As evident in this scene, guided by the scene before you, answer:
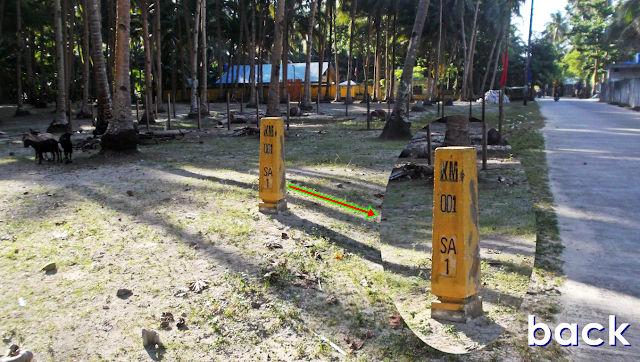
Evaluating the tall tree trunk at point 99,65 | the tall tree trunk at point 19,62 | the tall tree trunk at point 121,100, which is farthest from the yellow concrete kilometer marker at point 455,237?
the tall tree trunk at point 19,62

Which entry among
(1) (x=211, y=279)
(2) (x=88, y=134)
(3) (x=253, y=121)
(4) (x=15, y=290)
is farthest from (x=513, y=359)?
(3) (x=253, y=121)

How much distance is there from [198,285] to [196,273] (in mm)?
298

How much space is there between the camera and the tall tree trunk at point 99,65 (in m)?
14.0

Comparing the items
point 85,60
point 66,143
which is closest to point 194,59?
point 85,60

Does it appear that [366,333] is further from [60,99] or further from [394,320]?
[60,99]

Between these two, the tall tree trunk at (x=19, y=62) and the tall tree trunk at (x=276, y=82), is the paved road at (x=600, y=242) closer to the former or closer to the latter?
the tall tree trunk at (x=276, y=82)

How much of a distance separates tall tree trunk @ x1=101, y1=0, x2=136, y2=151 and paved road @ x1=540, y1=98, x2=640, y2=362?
8916 mm

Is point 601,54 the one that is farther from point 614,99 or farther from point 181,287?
point 181,287

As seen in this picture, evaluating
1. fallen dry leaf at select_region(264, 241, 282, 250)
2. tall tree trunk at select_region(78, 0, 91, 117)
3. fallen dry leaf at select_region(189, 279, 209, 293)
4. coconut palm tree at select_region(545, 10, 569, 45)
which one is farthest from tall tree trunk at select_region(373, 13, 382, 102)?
coconut palm tree at select_region(545, 10, 569, 45)

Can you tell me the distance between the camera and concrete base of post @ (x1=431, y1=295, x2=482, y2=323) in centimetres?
166

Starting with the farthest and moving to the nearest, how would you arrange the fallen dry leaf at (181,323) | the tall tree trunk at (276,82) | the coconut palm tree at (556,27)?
the coconut palm tree at (556,27), the tall tree trunk at (276,82), the fallen dry leaf at (181,323)

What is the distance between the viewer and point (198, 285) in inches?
172

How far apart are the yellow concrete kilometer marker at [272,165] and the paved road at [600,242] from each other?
3.20 m

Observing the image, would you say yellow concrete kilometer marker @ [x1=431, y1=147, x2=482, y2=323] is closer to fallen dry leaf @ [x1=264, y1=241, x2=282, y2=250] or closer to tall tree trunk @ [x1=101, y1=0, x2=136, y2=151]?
fallen dry leaf @ [x1=264, y1=241, x2=282, y2=250]
